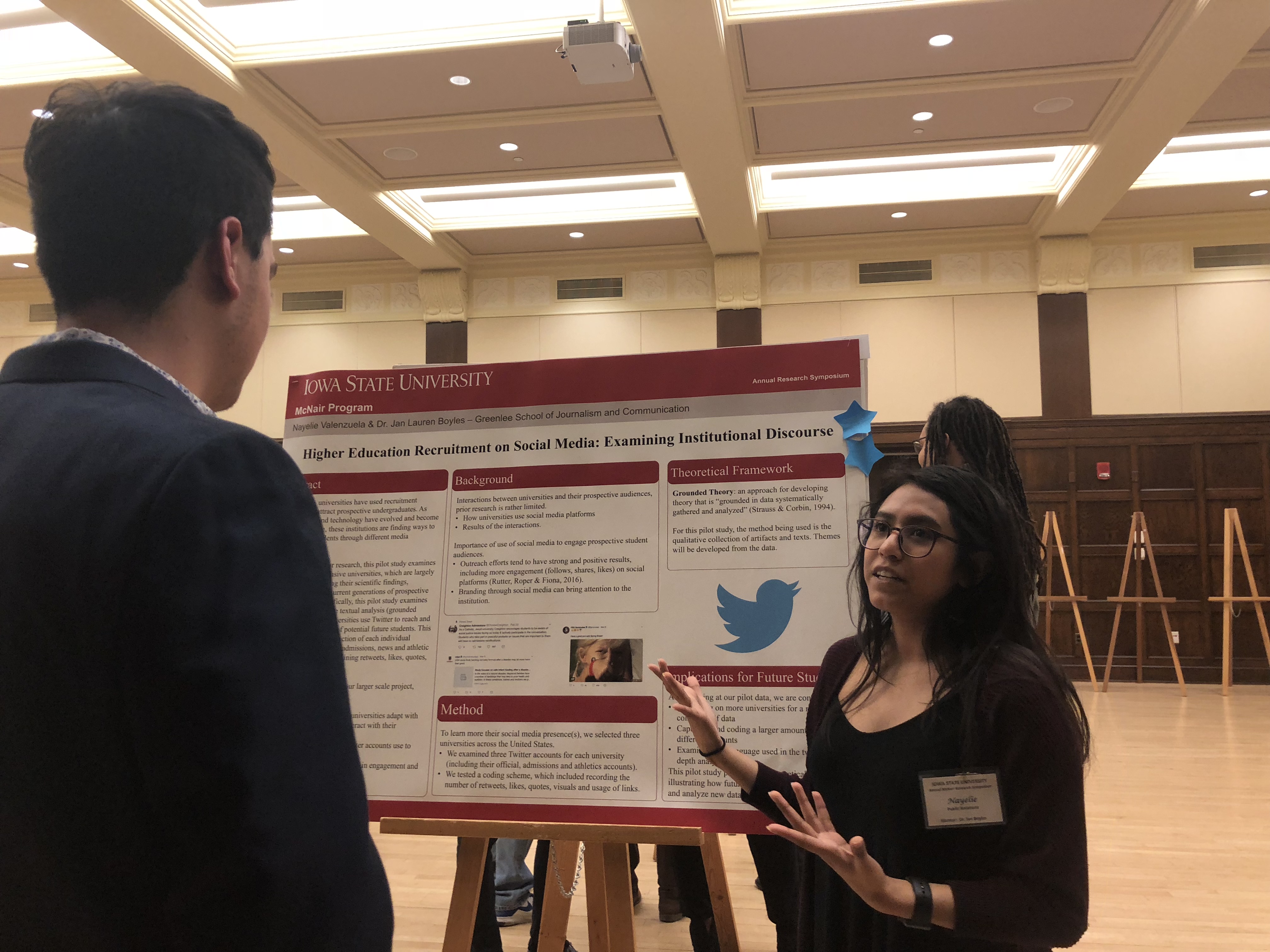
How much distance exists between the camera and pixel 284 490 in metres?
0.72

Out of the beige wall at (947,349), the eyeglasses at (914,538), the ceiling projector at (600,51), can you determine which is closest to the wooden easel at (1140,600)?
the beige wall at (947,349)

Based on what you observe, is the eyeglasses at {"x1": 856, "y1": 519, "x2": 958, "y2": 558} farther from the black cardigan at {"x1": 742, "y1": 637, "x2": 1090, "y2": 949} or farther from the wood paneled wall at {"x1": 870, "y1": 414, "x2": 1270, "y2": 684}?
the wood paneled wall at {"x1": 870, "y1": 414, "x2": 1270, "y2": 684}

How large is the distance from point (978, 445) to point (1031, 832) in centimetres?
117

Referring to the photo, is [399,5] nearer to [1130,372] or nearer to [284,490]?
[284,490]

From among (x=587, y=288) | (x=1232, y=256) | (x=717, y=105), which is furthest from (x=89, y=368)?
(x=1232, y=256)

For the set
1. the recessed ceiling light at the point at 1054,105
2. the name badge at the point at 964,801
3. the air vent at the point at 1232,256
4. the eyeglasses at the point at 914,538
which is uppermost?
the recessed ceiling light at the point at 1054,105

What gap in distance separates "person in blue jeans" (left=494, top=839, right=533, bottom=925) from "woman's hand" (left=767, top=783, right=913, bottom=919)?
2.20m

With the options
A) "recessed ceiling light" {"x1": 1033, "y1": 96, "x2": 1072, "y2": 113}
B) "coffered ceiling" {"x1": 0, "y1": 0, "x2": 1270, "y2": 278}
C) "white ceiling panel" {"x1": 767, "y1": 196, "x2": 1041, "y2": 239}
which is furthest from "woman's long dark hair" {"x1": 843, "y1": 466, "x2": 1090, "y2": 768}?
"white ceiling panel" {"x1": 767, "y1": 196, "x2": 1041, "y2": 239}

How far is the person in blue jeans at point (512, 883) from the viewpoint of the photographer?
321 centimetres

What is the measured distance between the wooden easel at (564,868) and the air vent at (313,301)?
999cm

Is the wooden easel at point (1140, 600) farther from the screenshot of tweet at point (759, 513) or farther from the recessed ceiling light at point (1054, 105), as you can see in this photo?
the screenshot of tweet at point (759, 513)

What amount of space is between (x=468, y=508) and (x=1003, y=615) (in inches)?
46.1

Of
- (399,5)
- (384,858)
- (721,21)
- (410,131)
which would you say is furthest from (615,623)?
(410,131)

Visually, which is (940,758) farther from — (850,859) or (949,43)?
(949,43)
